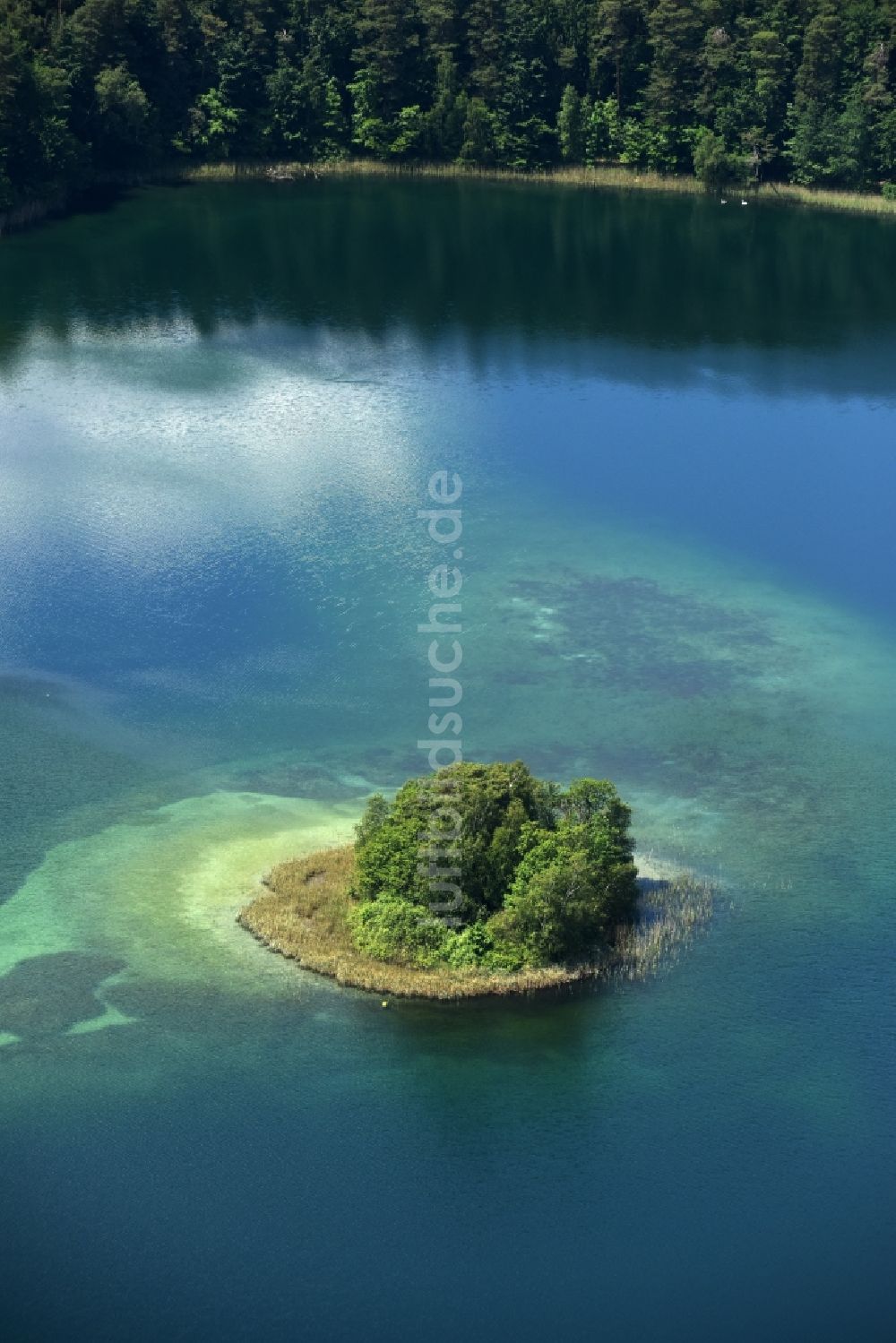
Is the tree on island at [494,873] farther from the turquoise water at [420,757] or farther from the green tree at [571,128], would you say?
the green tree at [571,128]

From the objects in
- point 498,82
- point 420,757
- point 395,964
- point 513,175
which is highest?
point 498,82

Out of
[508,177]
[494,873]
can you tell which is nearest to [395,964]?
[494,873]

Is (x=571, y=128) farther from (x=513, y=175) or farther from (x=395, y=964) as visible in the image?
(x=395, y=964)

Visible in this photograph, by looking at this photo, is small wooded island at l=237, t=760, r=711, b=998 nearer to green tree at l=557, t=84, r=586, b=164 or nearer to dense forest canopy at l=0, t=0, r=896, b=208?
dense forest canopy at l=0, t=0, r=896, b=208

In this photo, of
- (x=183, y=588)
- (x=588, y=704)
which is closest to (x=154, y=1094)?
(x=588, y=704)

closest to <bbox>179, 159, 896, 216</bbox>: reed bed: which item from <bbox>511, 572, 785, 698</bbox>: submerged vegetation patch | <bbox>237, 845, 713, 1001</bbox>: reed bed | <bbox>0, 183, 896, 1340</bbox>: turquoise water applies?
<bbox>0, 183, 896, 1340</bbox>: turquoise water

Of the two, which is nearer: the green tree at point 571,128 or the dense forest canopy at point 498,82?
the dense forest canopy at point 498,82

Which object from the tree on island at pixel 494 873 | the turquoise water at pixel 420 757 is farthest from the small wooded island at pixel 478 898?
the turquoise water at pixel 420 757

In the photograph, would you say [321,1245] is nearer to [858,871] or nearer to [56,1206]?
[56,1206]
